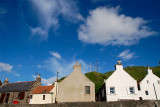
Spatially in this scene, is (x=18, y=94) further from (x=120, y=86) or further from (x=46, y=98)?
(x=120, y=86)

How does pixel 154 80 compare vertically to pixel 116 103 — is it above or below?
above

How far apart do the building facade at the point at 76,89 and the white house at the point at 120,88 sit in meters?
3.35

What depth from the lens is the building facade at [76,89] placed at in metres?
25.5

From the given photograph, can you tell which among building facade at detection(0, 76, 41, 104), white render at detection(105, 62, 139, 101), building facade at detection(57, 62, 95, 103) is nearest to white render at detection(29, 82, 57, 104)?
building facade at detection(0, 76, 41, 104)

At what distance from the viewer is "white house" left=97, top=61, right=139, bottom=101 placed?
1008 inches

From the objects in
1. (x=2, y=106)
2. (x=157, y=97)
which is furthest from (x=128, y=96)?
(x=2, y=106)

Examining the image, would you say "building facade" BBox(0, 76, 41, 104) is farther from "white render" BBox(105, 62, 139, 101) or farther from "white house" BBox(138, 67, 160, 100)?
"white house" BBox(138, 67, 160, 100)

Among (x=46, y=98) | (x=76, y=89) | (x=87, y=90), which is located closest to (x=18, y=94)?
(x=46, y=98)

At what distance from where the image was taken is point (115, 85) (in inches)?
1048

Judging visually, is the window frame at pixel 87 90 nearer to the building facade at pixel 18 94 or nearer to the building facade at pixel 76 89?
the building facade at pixel 76 89

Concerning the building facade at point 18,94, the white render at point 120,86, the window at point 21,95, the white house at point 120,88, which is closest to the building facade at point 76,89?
the white house at point 120,88

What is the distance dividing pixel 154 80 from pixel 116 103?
15.3m

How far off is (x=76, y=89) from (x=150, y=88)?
1620cm

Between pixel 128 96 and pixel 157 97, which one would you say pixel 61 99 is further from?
pixel 157 97
